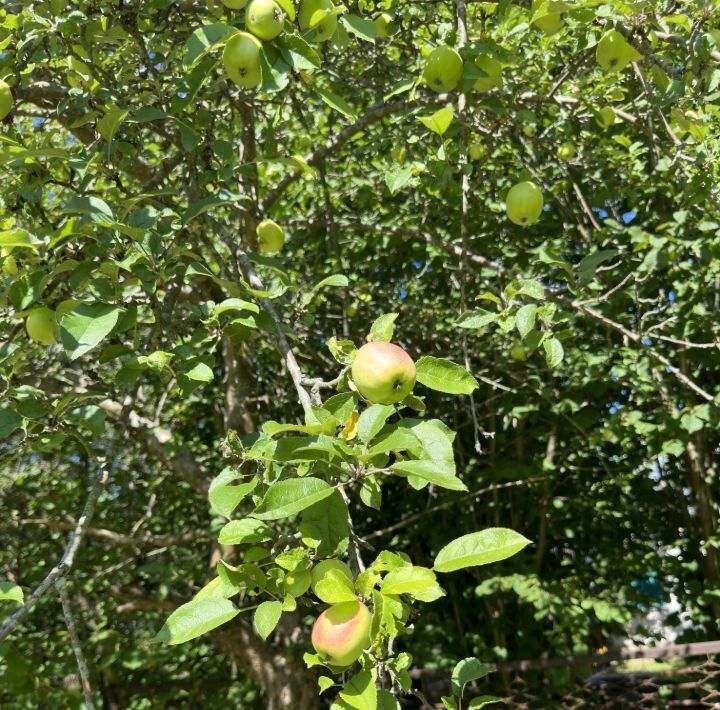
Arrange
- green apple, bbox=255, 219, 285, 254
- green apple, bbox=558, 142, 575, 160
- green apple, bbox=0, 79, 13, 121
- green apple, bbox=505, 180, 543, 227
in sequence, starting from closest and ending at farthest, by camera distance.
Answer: green apple, bbox=0, 79, 13, 121 < green apple, bbox=505, 180, 543, 227 < green apple, bbox=255, 219, 285, 254 < green apple, bbox=558, 142, 575, 160

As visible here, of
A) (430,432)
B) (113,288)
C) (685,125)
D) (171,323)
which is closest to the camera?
(430,432)

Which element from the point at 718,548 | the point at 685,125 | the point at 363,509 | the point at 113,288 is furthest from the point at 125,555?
the point at 685,125

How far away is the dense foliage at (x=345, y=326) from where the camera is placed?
129 cm

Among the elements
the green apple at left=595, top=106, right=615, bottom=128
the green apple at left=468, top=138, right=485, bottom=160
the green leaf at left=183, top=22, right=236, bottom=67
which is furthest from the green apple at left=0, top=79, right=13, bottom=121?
the green apple at left=595, top=106, right=615, bottom=128

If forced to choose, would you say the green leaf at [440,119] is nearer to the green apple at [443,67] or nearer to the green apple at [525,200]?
the green apple at [443,67]

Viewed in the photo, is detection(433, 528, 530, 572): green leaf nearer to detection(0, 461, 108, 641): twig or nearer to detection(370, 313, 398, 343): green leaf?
detection(370, 313, 398, 343): green leaf

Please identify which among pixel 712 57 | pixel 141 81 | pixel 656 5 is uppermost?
pixel 141 81

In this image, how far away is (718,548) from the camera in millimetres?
3736

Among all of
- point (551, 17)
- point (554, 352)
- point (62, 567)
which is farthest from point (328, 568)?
point (551, 17)

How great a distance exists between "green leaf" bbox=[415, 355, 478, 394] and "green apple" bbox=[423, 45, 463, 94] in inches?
39.4

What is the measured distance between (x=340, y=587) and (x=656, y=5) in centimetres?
184

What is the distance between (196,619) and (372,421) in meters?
0.42

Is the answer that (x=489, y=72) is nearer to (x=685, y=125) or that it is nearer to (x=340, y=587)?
(x=685, y=125)

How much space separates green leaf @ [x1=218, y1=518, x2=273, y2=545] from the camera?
3.50 ft
